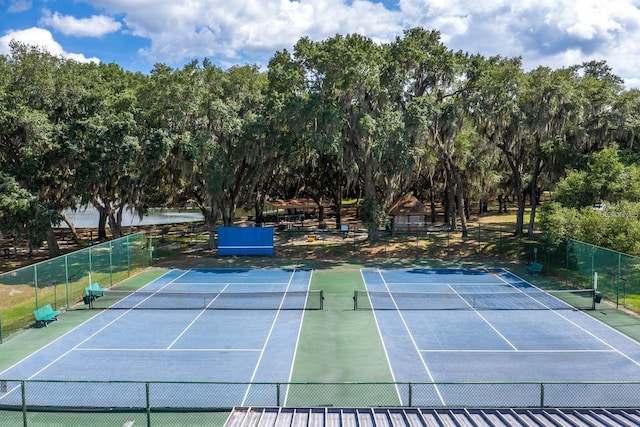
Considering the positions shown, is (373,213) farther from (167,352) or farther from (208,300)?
(167,352)

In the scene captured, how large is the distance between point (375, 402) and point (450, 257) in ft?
69.3

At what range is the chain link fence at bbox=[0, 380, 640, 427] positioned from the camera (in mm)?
11078

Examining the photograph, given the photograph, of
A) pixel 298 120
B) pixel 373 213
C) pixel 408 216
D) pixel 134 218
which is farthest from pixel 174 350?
pixel 134 218

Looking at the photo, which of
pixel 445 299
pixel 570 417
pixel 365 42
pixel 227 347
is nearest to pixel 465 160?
pixel 365 42

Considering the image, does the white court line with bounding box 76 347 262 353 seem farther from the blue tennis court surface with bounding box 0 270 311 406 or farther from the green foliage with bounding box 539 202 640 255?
the green foliage with bounding box 539 202 640 255

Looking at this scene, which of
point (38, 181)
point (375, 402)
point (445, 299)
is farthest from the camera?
point (38, 181)

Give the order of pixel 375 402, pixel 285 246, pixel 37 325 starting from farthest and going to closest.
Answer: pixel 285 246
pixel 37 325
pixel 375 402

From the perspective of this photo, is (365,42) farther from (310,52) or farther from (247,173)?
(247,173)

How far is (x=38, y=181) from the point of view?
28.6 m

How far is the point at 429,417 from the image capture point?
28.7 ft

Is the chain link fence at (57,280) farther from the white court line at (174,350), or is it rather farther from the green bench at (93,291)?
the white court line at (174,350)

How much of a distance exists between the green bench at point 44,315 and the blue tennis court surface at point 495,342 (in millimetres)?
11669

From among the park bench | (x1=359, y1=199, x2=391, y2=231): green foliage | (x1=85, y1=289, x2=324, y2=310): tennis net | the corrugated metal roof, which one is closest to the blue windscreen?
(x1=359, y1=199, x2=391, y2=231): green foliage

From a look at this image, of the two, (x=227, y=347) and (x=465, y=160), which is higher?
(x=465, y=160)
